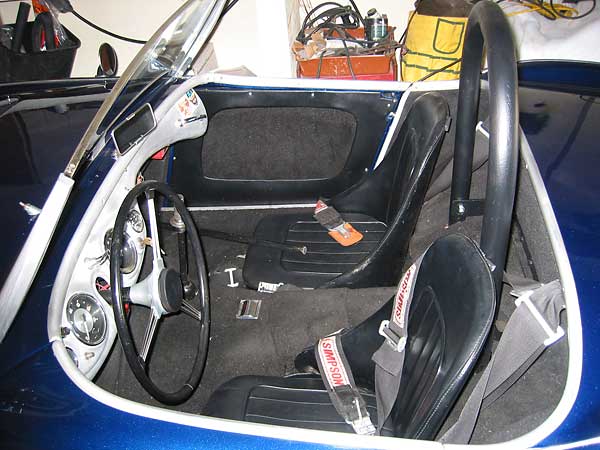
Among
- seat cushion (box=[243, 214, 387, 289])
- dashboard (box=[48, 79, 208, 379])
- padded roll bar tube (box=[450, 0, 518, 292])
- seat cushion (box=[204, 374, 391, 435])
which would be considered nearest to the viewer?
padded roll bar tube (box=[450, 0, 518, 292])

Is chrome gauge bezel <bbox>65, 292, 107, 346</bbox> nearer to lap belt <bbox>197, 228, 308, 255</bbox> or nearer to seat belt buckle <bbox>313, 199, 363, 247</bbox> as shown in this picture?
lap belt <bbox>197, 228, 308, 255</bbox>

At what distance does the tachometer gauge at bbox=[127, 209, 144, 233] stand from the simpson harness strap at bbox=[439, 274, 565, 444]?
0.95m

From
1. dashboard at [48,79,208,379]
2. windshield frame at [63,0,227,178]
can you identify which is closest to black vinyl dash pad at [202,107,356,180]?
windshield frame at [63,0,227,178]

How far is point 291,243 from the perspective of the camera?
6.17 feet

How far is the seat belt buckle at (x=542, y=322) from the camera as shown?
84 centimetres

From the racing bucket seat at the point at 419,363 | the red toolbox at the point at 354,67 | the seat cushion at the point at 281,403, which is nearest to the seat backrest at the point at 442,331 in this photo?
the racing bucket seat at the point at 419,363

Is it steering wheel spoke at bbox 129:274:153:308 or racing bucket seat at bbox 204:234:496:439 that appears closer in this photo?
racing bucket seat at bbox 204:234:496:439

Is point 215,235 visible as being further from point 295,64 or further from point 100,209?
point 295,64

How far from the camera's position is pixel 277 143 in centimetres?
200

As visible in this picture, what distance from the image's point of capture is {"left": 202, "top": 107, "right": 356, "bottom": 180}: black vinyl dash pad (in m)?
1.93

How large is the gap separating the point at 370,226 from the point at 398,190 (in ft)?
0.99

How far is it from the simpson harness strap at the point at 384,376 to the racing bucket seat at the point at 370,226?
36 centimetres

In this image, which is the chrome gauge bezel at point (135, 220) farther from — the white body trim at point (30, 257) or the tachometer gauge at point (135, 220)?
the white body trim at point (30, 257)

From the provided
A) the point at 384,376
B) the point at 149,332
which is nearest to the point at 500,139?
the point at 384,376
